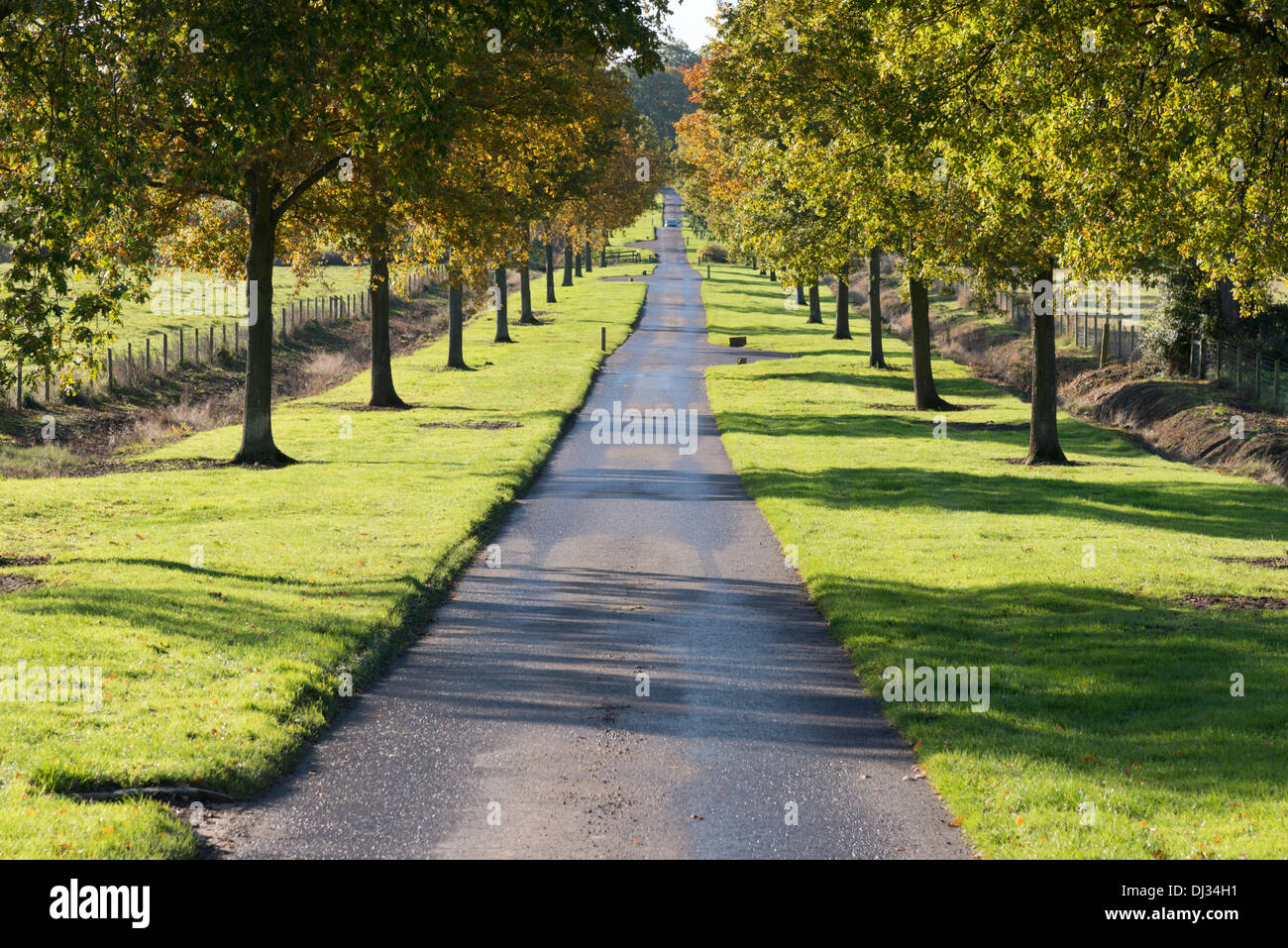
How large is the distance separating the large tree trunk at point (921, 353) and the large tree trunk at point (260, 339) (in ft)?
59.1

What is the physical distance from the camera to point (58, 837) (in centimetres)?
696

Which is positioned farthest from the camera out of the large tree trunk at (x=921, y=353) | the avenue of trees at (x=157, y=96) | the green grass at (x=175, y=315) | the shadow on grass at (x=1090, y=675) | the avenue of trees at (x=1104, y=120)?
the green grass at (x=175, y=315)

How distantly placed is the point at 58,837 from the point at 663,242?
538 ft

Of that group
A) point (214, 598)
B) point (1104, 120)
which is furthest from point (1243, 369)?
point (214, 598)

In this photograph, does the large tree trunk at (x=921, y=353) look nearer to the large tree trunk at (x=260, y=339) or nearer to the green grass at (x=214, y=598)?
the green grass at (x=214, y=598)

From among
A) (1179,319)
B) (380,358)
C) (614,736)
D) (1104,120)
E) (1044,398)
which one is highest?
(1104,120)

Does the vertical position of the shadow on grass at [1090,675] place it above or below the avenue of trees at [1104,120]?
below

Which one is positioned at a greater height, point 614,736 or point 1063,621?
point 1063,621

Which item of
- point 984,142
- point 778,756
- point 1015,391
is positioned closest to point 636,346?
point 1015,391

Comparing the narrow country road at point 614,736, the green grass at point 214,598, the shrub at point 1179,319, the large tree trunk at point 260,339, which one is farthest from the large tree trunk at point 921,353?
the narrow country road at point 614,736

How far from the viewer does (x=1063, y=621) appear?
1273 centimetres

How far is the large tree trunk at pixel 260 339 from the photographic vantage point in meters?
24.1

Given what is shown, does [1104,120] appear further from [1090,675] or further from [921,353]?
[921,353]

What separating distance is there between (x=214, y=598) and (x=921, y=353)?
84.4ft
